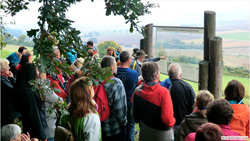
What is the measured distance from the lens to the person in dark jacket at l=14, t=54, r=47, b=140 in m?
3.82

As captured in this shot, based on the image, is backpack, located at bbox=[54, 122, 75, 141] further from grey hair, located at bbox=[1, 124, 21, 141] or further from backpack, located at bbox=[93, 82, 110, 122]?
backpack, located at bbox=[93, 82, 110, 122]

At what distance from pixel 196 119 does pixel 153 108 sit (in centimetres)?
61

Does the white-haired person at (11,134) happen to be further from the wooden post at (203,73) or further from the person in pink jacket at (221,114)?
the wooden post at (203,73)

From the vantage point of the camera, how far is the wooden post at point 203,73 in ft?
17.3

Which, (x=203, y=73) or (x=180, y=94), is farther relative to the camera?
(x=203, y=73)

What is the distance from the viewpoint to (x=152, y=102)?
3.76m

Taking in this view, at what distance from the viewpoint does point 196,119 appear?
11.1ft

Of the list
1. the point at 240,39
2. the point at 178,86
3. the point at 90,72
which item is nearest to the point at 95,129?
the point at 90,72

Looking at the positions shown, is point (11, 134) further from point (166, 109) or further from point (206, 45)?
point (206, 45)

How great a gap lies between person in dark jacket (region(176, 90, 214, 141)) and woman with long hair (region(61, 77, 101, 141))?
106 cm

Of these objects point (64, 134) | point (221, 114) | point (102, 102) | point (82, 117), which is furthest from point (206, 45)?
point (64, 134)

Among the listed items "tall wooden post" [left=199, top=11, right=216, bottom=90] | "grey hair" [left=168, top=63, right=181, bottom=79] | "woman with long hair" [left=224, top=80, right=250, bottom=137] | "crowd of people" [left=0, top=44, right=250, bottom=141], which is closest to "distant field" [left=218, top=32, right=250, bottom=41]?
"tall wooden post" [left=199, top=11, right=216, bottom=90]

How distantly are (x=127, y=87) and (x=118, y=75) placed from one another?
0.27 m

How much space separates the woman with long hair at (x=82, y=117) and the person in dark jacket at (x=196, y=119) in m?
1.06
